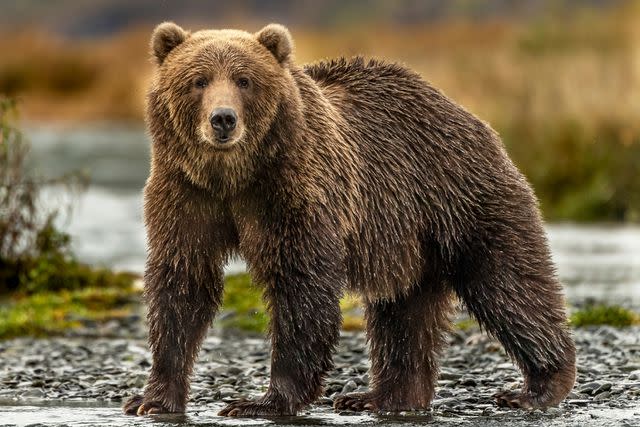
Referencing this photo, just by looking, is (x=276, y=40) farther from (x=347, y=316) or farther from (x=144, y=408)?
(x=347, y=316)

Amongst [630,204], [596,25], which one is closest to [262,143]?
[630,204]

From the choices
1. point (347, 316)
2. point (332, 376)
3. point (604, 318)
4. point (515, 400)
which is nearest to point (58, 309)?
point (347, 316)

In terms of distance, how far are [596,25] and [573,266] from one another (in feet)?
30.8

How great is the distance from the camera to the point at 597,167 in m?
19.3

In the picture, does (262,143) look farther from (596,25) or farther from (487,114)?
(596,25)

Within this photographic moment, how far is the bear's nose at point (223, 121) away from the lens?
6.39m

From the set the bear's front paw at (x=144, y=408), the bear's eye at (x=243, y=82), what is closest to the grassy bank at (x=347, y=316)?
the bear's front paw at (x=144, y=408)

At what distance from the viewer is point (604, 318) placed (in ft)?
34.7

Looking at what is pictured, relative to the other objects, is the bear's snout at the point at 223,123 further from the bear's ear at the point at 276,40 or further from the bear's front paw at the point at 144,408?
the bear's front paw at the point at 144,408

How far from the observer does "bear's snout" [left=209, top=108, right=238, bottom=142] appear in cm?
639

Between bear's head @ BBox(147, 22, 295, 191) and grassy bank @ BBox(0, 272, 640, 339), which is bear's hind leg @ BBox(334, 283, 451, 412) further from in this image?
grassy bank @ BBox(0, 272, 640, 339)

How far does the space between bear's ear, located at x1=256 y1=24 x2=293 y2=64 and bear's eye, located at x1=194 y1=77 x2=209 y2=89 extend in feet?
1.53

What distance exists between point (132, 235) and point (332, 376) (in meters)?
11.9

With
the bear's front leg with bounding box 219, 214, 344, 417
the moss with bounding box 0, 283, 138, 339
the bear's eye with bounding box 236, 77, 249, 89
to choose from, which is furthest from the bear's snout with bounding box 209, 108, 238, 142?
the moss with bounding box 0, 283, 138, 339
